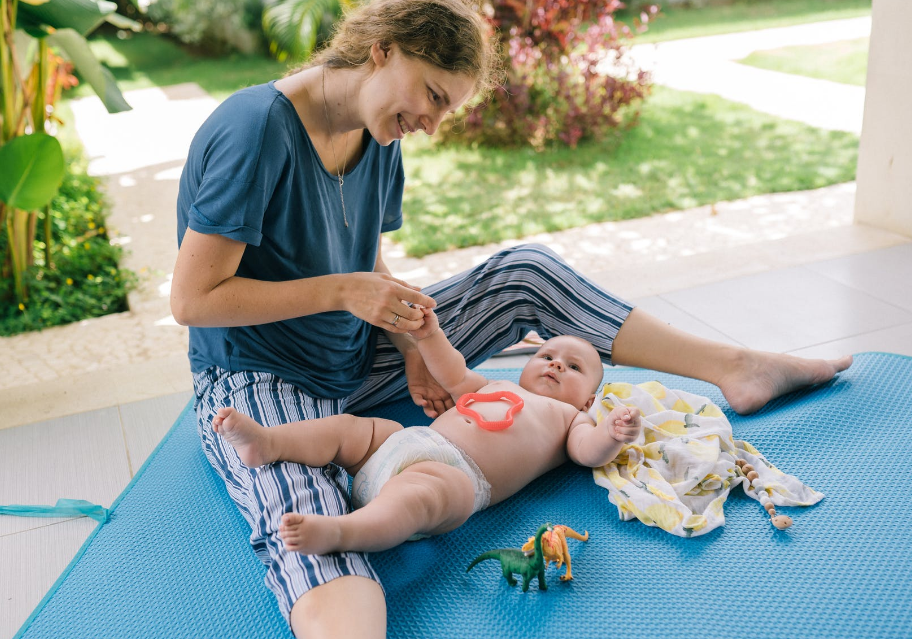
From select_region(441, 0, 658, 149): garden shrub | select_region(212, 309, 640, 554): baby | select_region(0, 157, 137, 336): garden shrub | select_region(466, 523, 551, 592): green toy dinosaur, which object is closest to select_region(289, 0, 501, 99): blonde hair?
select_region(212, 309, 640, 554): baby

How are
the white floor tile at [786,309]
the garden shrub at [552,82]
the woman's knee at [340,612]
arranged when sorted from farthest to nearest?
1. the garden shrub at [552,82]
2. the white floor tile at [786,309]
3. the woman's knee at [340,612]

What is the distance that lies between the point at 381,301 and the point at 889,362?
1.59m

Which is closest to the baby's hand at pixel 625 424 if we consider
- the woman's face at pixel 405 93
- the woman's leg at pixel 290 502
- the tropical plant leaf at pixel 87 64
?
the woman's leg at pixel 290 502

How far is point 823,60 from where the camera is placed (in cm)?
762

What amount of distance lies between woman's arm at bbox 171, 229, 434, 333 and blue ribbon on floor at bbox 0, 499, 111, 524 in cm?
63

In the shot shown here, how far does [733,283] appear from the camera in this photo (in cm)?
331

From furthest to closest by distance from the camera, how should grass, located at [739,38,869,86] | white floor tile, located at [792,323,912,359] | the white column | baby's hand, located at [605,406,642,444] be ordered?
1. grass, located at [739,38,869,86]
2. the white column
3. white floor tile, located at [792,323,912,359]
4. baby's hand, located at [605,406,642,444]

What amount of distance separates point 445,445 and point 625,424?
0.40 meters

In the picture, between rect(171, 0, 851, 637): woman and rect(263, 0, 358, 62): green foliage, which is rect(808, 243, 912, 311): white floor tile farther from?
rect(263, 0, 358, 62): green foliage

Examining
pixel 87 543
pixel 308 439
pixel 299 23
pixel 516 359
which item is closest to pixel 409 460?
pixel 308 439

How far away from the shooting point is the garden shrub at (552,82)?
Result: 19.4ft

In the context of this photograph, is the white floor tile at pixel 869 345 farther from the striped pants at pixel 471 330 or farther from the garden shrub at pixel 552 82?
the garden shrub at pixel 552 82

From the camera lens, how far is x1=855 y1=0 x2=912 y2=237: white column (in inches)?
138

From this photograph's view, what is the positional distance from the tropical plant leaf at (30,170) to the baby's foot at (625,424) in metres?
2.27
